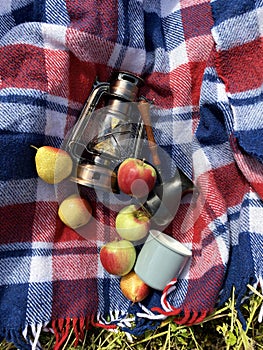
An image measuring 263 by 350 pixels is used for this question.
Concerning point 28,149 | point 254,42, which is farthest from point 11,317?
point 254,42

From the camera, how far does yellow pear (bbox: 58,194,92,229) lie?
114 cm

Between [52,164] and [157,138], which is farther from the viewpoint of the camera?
[157,138]

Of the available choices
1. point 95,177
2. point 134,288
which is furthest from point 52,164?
point 134,288

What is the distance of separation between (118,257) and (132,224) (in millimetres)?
96

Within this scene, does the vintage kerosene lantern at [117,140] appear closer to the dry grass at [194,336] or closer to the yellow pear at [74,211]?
the yellow pear at [74,211]

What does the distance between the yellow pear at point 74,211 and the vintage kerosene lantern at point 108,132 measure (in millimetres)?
67

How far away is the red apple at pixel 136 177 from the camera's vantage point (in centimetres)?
108

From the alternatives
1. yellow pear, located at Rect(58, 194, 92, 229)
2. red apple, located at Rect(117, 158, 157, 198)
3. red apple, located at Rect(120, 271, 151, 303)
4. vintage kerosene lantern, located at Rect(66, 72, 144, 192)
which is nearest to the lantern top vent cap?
vintage kerosene lantern, located at Rect(66, 72, 144, 192)

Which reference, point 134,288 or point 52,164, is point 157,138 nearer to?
point 52,164

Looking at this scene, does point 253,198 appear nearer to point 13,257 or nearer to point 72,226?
point 72,226

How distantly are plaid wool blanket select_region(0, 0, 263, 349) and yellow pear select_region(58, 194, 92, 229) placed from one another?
1.4 inches

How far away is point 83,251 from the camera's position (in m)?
1.19

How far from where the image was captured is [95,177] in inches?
43.2

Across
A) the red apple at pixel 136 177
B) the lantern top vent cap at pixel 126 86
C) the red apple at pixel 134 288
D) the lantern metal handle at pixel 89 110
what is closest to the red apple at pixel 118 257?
the red apple at pixel 134 288
